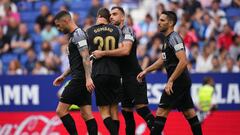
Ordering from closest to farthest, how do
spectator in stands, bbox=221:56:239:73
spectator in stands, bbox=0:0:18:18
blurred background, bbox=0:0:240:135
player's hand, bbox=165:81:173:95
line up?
1. player's hand, bbox=165:81:173:95
2. blurred background, bbox=0:0:240:135
3. spectator in stands, bbox=221:56:239:73
4. spectator in stands, bbox=0:0:18:18

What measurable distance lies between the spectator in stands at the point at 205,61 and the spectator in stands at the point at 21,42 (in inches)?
212

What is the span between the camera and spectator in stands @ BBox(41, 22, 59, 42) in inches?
882

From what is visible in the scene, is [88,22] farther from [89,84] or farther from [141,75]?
[89,84]

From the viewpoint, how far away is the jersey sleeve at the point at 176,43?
38.8 ft

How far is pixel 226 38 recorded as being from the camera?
2064 centimetres

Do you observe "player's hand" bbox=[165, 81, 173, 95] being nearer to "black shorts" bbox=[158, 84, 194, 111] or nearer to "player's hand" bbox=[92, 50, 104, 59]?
"black shorts" bbox=[158, 84, 194, 111]

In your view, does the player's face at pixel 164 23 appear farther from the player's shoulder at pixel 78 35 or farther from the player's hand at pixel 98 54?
the player's shoulder at pixel 78 35

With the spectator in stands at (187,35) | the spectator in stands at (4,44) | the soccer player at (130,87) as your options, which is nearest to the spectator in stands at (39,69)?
the spectator in stands at (4,44)

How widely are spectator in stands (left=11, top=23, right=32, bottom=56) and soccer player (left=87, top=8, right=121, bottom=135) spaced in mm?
10366

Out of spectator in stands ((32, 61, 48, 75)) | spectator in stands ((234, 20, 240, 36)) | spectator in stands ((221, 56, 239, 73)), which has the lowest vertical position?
spectator in stands ((221, 56, 239, 73))

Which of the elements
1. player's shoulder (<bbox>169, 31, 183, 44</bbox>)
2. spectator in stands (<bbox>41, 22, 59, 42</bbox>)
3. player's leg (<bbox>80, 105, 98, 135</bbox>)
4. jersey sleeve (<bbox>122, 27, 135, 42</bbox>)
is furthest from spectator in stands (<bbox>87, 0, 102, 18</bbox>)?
player's shoulder (<bbox>169, 31, 183, 44</bbox>)

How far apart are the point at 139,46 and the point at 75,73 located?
28.4ft

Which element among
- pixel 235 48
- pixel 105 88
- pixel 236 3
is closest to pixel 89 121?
pixel 105 88

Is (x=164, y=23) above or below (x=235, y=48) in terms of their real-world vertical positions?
above
